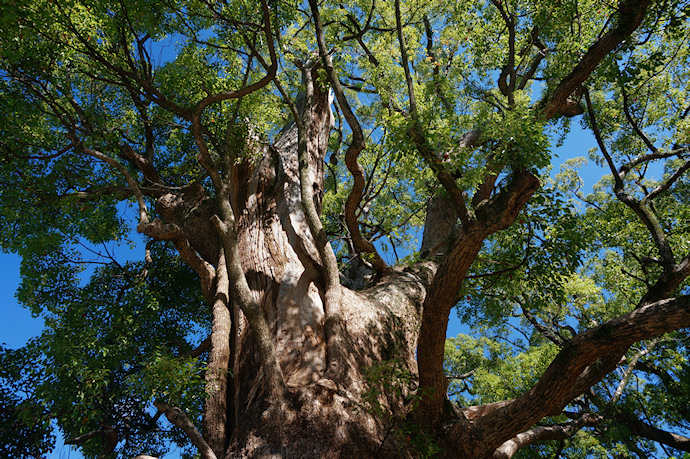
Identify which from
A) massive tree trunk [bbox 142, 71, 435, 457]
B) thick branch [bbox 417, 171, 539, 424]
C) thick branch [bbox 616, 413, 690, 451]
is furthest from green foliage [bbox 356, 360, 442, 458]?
thick branch [bbox 616, 413, 690, 451]

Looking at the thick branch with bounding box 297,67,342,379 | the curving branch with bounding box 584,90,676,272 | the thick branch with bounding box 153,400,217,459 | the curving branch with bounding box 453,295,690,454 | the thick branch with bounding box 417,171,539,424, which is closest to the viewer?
the curving branch with bounding box 453,295,690,454

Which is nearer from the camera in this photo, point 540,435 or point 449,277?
point 449,277

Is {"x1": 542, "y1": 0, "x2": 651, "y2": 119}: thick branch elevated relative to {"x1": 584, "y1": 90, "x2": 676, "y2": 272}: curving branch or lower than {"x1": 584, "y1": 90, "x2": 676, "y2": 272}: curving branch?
elevated

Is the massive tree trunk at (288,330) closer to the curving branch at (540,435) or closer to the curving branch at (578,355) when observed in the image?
the curving branch at (578,355)

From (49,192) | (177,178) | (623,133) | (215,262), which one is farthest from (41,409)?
(623,133)

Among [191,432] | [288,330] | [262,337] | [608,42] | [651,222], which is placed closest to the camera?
[191,432]

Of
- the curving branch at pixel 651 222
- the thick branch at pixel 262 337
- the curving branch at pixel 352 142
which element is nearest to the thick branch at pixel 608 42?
the curving branch at pixel 352 142

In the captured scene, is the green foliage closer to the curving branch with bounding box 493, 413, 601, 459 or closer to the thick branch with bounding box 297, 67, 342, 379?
the thick branch with bounding box 297, 67, 342, 379

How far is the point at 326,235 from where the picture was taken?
17.1 feet

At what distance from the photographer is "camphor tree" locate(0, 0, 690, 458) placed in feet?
12.4

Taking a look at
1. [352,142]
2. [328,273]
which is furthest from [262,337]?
[352,142]

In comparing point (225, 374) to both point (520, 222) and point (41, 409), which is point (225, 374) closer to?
point (41, 409)

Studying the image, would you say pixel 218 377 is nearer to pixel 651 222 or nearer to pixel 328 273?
pixel 328 273

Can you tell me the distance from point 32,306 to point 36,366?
1694 millimetres
